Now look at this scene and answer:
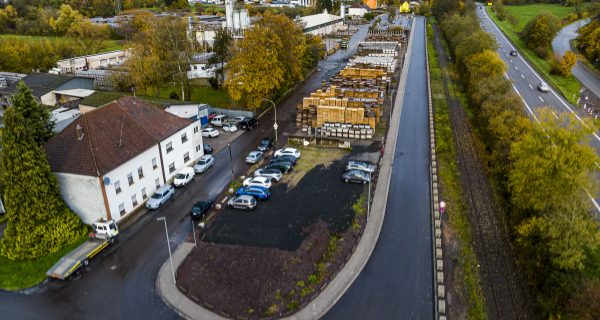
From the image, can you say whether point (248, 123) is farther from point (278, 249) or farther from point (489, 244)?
point (489, 244)

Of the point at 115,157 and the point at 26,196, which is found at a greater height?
the point at 115,157

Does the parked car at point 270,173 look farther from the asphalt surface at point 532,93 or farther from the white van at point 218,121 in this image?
the asphalt surface at point 532,93

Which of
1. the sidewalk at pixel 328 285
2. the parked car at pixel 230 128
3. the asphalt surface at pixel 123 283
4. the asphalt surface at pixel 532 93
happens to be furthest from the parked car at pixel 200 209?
the asphalt surface at pixel 532 93

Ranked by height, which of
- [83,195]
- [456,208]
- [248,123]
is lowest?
[456,208]

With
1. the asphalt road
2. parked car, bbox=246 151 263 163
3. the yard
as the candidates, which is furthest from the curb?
parked car, bbox=246 151 263 163

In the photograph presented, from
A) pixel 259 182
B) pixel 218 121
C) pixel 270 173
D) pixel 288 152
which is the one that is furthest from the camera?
pixel 218 121

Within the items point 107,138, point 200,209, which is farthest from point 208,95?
point 200,209

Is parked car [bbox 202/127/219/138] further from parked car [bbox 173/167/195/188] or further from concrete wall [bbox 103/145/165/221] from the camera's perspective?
concrete wall [bbox 103/145/165/221]

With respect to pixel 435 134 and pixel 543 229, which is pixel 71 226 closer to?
pixel 543 229
